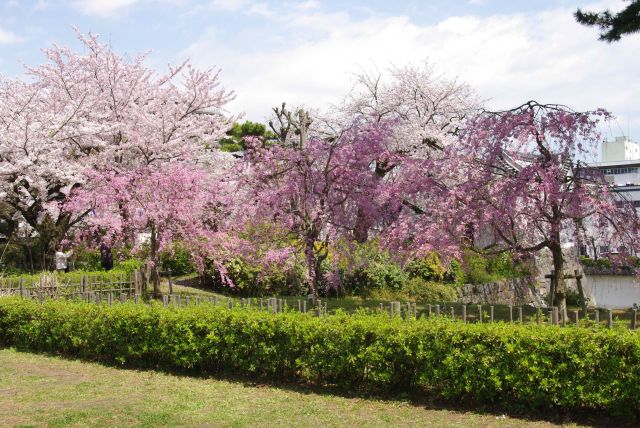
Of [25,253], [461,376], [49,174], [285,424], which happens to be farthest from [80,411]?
[25,253]

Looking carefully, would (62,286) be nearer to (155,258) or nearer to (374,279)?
(155,258)

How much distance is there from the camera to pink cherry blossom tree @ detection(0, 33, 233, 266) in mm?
17797

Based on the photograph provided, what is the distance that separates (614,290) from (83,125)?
25.0 m

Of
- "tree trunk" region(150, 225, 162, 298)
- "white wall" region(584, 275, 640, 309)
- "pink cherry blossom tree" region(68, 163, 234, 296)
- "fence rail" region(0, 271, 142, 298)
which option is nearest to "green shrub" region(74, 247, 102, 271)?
"pink cherry blossom tree" region(68, 163, 234, 296)

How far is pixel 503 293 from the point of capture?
2270cm

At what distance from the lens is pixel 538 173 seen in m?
10.9

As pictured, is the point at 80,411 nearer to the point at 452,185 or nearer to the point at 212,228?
the point at 452,185

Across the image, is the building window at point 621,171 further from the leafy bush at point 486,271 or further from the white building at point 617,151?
the leafy bush at point 486,271

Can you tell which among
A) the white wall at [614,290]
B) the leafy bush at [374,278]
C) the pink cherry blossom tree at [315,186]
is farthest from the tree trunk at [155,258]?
the white wall at [614,290]

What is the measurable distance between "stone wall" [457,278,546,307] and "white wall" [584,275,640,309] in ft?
10.4

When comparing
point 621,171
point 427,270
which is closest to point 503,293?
point 427,270

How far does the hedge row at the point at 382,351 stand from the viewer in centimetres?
675

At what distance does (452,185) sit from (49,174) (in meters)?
11.5

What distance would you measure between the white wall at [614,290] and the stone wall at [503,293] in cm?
317
